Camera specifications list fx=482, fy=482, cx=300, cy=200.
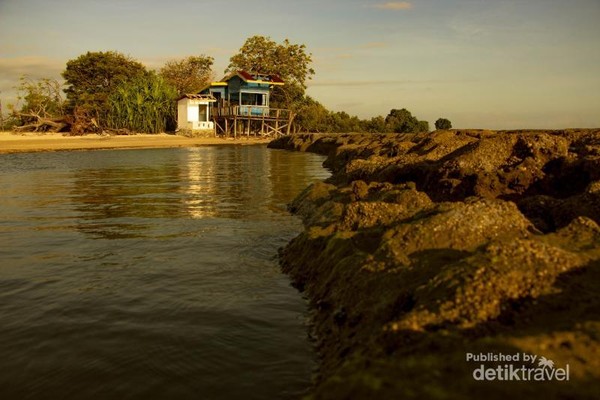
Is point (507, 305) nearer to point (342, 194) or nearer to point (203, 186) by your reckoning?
point (342, 194)

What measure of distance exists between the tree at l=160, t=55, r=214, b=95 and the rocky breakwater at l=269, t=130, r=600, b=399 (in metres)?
61.8

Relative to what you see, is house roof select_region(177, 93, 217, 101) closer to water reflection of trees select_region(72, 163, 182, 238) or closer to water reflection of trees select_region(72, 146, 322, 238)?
water reflection of trees select_region(72, 146, 322, 238)

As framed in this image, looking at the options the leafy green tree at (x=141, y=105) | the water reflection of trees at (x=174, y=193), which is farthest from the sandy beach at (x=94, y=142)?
the water reflection of trees at (x=174, y=193)

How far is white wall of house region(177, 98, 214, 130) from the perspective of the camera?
170 feet

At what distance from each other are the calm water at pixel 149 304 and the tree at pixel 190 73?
56272 mm

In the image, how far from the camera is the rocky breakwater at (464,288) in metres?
2.56

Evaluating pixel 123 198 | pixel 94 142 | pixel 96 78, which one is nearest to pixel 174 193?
pixel 123 198

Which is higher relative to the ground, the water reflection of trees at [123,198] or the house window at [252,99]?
the house window at [252,99]

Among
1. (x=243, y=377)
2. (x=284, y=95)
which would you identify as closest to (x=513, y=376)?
(x=243, y=377)

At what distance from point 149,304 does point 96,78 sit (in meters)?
58.0

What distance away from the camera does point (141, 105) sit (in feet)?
169

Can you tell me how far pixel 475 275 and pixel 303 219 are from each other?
7049 millimetres

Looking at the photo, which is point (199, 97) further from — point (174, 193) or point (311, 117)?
point (174, 193)

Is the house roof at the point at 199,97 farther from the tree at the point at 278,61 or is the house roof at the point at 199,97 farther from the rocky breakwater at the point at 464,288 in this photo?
the rocky breakwater at the point at 464,288
